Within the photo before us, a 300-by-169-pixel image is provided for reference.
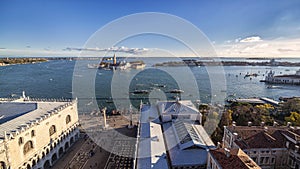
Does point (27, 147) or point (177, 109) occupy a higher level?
point (177, 109)

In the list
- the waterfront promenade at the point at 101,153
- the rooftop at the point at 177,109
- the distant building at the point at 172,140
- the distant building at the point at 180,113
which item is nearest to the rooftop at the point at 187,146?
the distant building at the point at 172,140

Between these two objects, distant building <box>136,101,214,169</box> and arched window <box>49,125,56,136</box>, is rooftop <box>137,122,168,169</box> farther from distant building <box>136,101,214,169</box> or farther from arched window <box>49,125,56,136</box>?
arched window <box>49,125,56,136</box>

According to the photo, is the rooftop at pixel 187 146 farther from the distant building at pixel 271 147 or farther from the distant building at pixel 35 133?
the distant building at pixel 35 133

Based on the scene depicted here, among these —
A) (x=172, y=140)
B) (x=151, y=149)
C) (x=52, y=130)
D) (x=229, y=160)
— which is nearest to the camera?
(x=229, y=160)

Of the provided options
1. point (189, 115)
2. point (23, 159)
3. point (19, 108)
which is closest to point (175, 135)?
point (189, 115)

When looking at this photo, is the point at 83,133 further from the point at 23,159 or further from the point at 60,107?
the point at 23,159

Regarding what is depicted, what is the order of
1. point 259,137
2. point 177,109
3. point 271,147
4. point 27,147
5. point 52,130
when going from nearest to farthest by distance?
point 271,147 < point 259,137 < point 27,147 < point 52,130 < point 177,109

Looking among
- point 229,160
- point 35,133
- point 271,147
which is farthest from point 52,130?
point 271,147

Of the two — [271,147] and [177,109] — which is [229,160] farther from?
[177,109]
